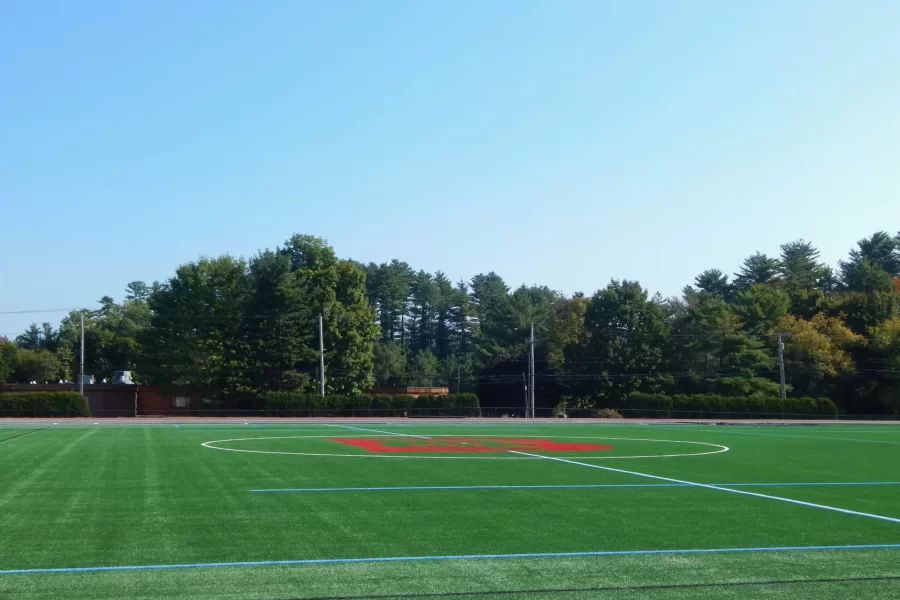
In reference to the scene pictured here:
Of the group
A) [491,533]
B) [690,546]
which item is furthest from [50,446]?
[690,546]

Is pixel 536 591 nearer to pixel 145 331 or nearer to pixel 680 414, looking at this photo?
pixel 680 414

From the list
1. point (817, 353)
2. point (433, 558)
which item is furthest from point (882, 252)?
point (433, 558)

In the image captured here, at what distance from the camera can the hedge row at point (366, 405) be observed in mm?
59531

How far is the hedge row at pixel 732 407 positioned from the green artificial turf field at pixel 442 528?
1767 inches

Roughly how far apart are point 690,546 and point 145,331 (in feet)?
231

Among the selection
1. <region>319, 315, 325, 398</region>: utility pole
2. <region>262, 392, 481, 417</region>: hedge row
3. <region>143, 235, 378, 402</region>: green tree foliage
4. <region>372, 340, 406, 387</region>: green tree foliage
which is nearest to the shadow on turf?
<region>262, 392, 481, 417</region>: hedge row

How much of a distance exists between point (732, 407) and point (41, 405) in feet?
151

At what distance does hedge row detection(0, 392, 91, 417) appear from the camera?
51.6 meters

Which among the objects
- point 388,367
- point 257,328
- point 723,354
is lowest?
point 388,367

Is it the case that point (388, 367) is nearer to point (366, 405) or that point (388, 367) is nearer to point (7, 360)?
A: point (7, 360)

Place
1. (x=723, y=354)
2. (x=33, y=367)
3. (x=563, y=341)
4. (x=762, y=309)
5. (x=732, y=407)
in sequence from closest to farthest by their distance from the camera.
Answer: (x=732, y=407), (x=723, y=354), (x=762, y=309), (x=563, y=341), (x=33, y=367)

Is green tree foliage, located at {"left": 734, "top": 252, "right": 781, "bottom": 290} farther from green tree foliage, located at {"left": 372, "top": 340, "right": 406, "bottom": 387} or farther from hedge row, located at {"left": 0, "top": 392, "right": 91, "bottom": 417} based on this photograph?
hedge row, located at {"left": 0, "top": 392, "right": 91, "bottom": 417}

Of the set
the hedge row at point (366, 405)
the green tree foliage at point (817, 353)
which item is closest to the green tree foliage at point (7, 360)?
the hedge row at point (366, 405)

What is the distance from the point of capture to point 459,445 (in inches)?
938
